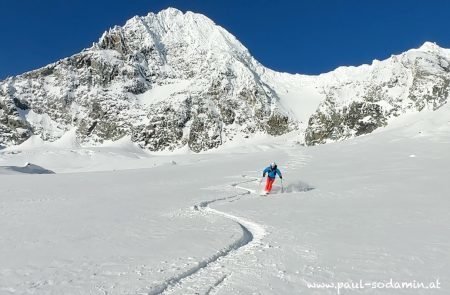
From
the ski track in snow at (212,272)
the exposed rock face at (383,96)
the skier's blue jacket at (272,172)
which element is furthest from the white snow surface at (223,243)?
the exposed rock face at (383,96)

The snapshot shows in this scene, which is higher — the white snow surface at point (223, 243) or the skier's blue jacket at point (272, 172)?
the skier's blue jacket at point (272, 172)

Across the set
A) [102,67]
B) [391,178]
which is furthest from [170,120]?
[391,178]

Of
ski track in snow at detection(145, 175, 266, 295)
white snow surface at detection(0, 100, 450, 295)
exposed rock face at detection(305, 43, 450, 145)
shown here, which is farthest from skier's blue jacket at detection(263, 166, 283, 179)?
exposed rock face at detection(305, 43, 450, 145)

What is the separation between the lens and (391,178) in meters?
22.5

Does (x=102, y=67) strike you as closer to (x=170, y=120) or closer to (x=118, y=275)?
(x=170, y=120)

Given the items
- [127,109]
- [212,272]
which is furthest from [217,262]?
[127,109]

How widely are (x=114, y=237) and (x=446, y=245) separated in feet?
21.3

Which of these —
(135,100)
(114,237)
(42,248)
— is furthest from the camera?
(135,100)

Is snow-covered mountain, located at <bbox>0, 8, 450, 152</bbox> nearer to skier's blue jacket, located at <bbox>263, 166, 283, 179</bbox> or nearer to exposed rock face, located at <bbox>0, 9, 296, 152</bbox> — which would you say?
exposed rock face, located at <bbox>0, 9, 296, 152</bbox>

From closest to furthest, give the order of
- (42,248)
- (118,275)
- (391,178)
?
1. (118,275)
2. (42,248)
3. (391,178)

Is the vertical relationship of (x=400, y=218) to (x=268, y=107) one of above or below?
below

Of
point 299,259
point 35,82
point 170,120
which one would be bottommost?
point 299,259

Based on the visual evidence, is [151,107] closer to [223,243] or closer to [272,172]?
[272,172]

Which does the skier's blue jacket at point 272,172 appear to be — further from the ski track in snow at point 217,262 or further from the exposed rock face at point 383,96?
the exposed rock face at point 383,96
